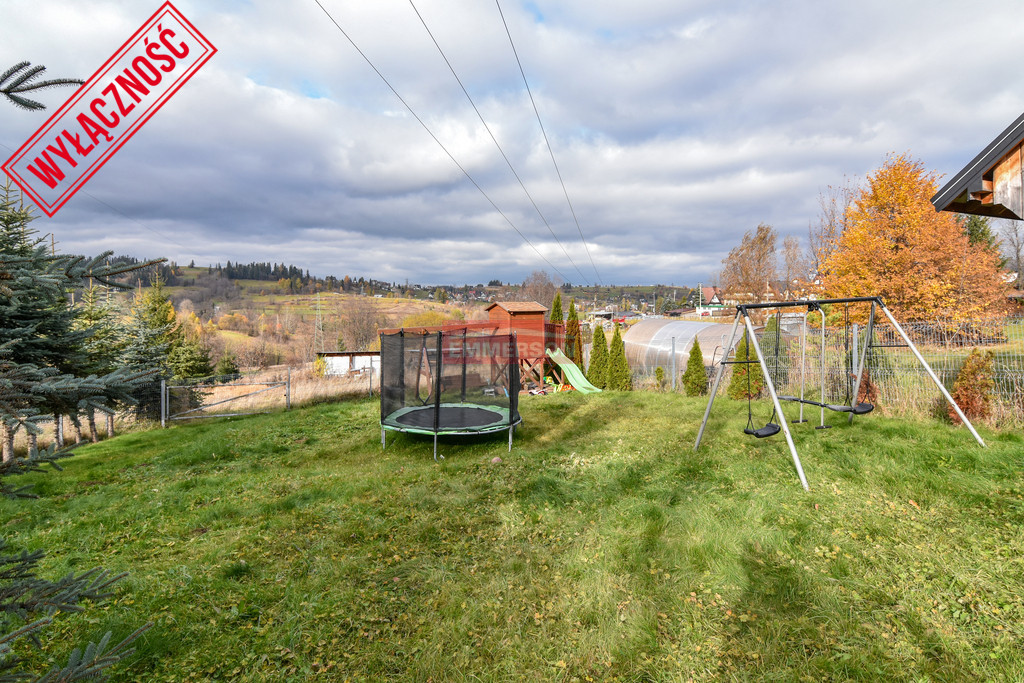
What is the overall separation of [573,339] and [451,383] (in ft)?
27.1

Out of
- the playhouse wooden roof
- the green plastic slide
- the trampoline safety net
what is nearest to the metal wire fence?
the trampoline safety net

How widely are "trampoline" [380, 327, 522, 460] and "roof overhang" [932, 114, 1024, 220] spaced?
524cm

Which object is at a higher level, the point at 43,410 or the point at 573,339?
the point at 43,410

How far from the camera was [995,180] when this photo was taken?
393 cm

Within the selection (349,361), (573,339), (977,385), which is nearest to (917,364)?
(977,385)

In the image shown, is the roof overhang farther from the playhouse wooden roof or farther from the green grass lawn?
the playhouse wooden roof

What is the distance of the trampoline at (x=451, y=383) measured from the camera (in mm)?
7339

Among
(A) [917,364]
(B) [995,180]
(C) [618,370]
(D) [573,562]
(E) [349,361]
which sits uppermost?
(B) [995,180]

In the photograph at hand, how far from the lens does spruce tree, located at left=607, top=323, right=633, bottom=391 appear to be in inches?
513

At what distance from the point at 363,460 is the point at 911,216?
519 inches

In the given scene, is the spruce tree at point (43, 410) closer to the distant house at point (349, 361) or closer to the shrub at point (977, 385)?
the shrub at point (977, 385)

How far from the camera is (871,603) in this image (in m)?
2.85

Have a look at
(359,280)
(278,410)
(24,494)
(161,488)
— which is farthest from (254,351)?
(359,280)

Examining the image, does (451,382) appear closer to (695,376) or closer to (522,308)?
(695,376)
